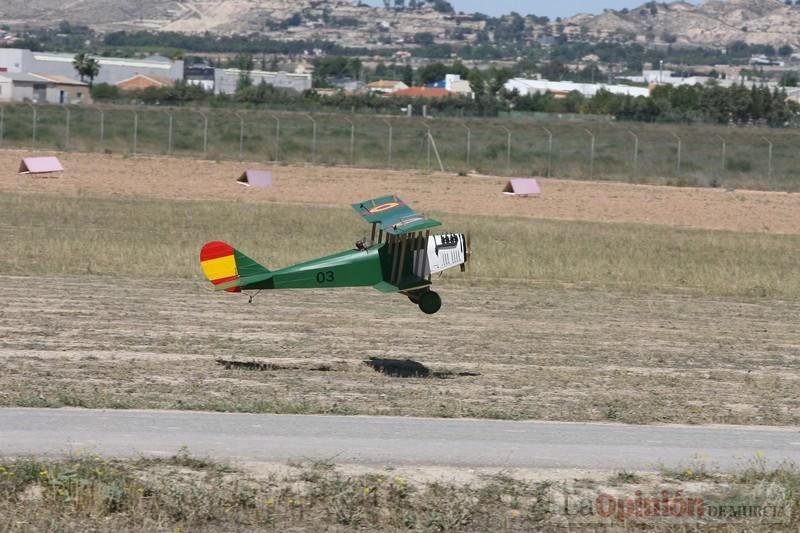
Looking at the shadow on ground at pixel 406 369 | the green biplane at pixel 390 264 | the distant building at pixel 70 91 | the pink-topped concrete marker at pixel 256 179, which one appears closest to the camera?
the green biplane at pixel 390 264

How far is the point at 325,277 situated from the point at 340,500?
6.34m

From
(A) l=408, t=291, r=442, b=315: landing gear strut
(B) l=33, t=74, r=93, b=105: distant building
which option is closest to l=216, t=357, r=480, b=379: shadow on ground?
(A) l=408, t=291, r=442, b=315: landing gear strut

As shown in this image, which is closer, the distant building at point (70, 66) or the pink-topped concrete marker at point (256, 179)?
the pink-topped concrete marker at point (256, 179)

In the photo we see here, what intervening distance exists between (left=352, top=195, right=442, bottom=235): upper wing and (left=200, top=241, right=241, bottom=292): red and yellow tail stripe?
199 cm

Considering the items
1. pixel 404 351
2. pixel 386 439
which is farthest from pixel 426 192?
pixel 386 439

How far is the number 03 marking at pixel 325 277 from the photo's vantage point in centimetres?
1652

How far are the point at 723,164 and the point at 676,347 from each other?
1371 inches

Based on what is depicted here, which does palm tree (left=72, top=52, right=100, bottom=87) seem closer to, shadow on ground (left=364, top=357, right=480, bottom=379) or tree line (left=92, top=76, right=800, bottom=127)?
tree line (left=92, top=76, right=800, bottom=127)

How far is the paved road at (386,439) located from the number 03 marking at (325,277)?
3406 mm

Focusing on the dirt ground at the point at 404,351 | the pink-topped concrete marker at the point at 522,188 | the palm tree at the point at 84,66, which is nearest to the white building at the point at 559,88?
the palm tree at the point at 84,66

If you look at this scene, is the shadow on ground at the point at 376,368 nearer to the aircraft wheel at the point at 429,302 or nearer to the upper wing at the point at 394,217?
the aircraft wheel at the point at 429,302

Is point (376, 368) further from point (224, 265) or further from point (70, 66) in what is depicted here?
point (70, 66)

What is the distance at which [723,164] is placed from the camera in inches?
2074

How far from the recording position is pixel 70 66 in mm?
157000
